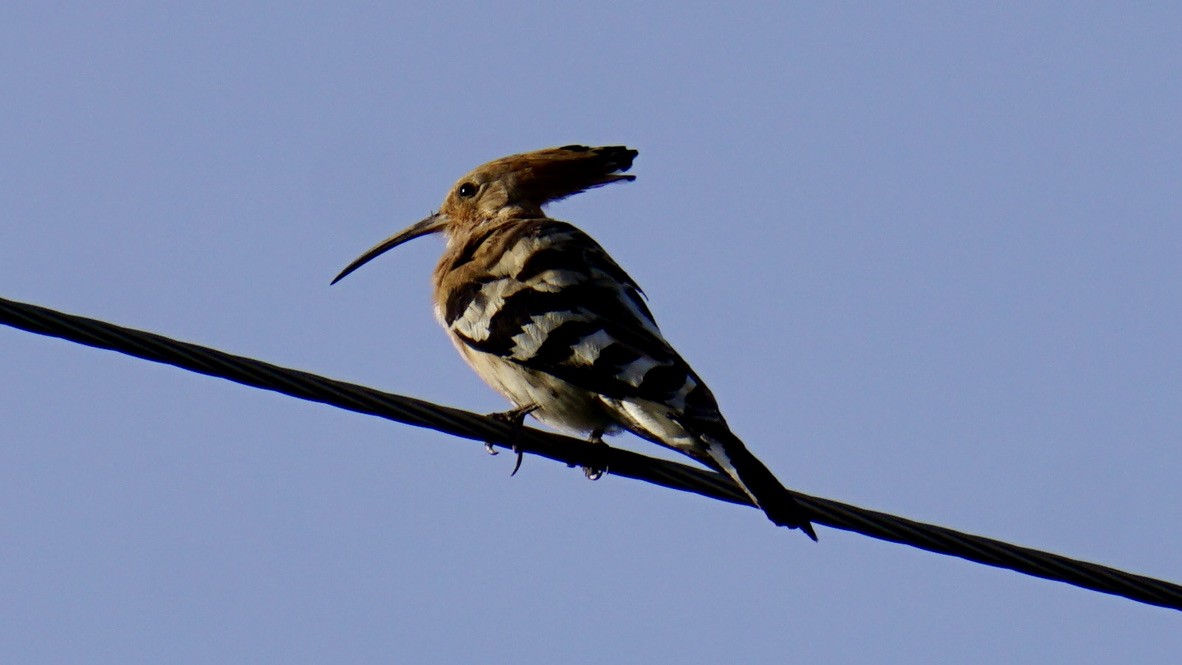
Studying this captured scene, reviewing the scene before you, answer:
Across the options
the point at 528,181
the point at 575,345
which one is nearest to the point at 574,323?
the point at 575,345

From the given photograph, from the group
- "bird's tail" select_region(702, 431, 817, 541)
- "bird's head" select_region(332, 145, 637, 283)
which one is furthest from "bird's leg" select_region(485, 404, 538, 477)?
"bird's head" select_region(332, 145, 637, 283)

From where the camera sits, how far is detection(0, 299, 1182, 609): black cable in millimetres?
3283

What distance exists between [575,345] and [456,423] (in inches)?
38.1

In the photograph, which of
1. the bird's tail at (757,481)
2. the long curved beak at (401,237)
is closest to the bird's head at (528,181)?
the long curved beak at (401,237)

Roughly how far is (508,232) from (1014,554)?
2868 mm

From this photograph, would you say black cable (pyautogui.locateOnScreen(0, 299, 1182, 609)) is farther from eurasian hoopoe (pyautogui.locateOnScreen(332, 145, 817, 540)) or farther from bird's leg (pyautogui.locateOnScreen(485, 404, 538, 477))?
bird's leg (pyautogui.locateOnScreen(485, 404, 538, 477))

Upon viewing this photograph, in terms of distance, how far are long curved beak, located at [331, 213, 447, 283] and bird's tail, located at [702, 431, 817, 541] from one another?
302cm

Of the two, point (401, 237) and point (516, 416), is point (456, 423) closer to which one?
point (516, 416)

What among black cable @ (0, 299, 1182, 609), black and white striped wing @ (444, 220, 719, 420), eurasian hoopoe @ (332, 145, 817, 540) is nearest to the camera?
black cable @ (0, 299, 1182, 609)

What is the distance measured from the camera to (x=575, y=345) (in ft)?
15.6

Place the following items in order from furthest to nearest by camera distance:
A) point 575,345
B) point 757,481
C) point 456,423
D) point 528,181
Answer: point 528,181
point 575,345
point 757,481
point 456,423

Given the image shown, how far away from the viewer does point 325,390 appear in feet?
11.5

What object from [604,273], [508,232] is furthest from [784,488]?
[508,232]

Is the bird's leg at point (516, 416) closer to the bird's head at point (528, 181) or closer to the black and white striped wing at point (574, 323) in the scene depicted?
the black and white striped wing at point (574, 323)
